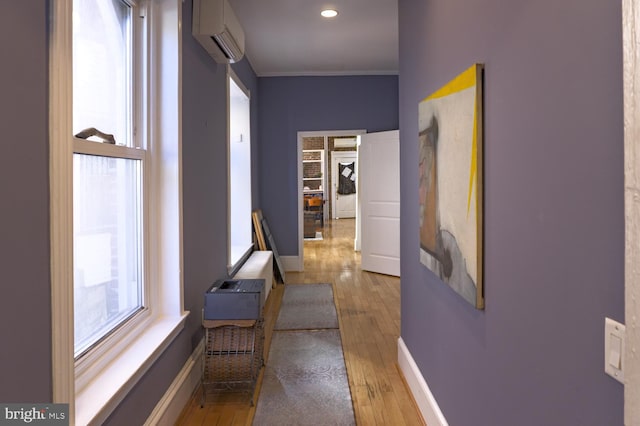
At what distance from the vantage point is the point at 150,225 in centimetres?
237

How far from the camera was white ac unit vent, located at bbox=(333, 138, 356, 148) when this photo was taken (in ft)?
43.9

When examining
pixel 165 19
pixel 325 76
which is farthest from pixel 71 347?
pixel 325 76

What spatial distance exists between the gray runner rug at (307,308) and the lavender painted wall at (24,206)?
111 inches

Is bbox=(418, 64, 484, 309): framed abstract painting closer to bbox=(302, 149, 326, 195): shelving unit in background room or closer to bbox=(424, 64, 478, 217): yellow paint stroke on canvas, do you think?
bbox=(424, 64, 478, 217): yellow paint stroke on canvas

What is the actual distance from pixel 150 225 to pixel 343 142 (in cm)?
1138

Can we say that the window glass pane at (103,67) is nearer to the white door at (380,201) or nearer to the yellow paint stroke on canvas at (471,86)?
the yellow paint stroke on canvas at (471,86)

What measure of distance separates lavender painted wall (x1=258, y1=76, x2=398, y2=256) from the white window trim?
384 centimetres

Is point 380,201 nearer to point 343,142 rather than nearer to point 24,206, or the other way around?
point 24,206

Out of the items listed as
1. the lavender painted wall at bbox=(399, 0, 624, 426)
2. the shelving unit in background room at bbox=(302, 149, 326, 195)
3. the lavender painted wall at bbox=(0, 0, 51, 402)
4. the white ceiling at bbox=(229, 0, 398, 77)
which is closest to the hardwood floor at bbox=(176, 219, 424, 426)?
the lavender painted wall at bbox=(399, 0, 624, 426)

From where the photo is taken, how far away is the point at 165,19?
7.66 feet

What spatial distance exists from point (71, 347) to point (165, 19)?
1.72 metres

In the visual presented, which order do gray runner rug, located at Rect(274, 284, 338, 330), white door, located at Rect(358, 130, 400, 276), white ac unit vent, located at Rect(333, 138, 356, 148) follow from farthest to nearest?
white ac unit vent, located at Rect(333, 138, 356, 148) < white door, located at Rect(358, 130, 400, 276) < gray runner rug, located at Rect(274, 284, 338, 330)

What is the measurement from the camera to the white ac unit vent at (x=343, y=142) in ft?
43.9

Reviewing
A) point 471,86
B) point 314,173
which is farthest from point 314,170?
point 471,86
